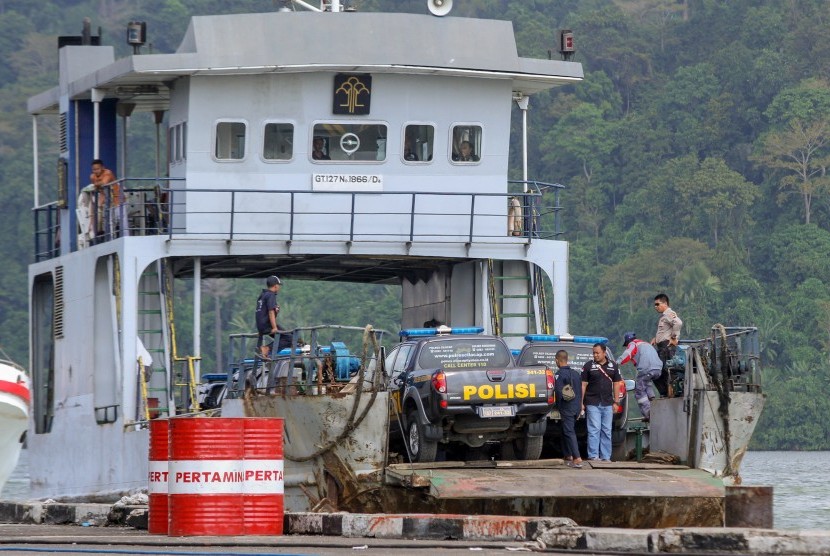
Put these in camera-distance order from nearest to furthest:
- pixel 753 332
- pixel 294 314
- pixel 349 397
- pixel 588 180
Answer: pixel 349 397 < pixel 753 332 < pixel 294 314 < pixel 588 180

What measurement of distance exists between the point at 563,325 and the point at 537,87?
155 inches

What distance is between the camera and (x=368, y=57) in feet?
82.2

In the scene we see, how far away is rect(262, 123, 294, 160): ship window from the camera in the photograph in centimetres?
2541

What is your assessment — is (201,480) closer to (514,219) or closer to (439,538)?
(439,538)

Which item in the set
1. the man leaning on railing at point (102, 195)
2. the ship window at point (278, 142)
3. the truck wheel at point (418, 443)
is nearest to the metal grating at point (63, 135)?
the man leaning on railing at point (102, 195)

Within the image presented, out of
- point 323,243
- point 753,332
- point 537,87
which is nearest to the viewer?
point 753,332

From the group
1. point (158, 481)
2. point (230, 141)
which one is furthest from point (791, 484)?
point (158, 481)

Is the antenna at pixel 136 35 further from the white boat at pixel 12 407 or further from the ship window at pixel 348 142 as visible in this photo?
the white boat at pixel 12 407

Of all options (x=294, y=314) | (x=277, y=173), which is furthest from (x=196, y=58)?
(x=294, y=314)

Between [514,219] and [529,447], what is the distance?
23.9 ft

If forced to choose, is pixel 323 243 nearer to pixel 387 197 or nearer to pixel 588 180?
pixel 387 197

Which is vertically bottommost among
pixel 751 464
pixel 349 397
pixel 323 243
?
pixel 751 464

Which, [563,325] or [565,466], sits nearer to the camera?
[565,466]

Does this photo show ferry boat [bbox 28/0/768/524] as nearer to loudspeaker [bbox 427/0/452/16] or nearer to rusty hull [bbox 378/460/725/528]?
loudspeaker [bbox 427/0/452/16]
